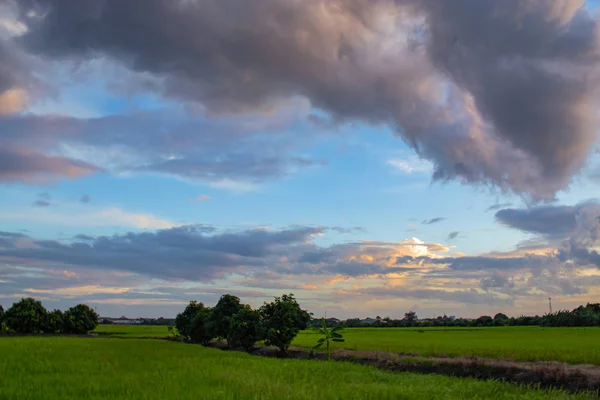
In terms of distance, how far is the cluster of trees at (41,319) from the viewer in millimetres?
97000

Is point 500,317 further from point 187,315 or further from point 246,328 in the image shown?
point 246,328

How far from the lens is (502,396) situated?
18.1m

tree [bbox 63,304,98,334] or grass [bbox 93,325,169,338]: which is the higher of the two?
tree [bbox 63,304,98,334]

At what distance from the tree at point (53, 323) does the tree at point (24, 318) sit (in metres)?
0.99

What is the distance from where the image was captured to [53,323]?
100438 mm

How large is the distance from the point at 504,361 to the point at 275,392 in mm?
21957

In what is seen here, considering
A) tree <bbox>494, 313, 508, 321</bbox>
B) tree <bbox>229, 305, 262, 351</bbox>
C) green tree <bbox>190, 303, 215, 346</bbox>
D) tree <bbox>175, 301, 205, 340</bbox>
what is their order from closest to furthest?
1. tree <bbox>229, 305, 262, 351</bbox>
2. green tree <bbox>190, 303, 215, 346</bbox>
3. tree <bbox>175, 301, 205, 340</bbox>
4. tree <bbox>494, 313, 508, 321</bbox>

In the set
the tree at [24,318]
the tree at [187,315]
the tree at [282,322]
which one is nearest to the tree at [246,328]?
the tree at [282,322]

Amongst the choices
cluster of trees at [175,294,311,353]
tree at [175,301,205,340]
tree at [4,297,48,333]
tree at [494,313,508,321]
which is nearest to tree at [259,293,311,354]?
cluster of trees at [175,294,311,353]

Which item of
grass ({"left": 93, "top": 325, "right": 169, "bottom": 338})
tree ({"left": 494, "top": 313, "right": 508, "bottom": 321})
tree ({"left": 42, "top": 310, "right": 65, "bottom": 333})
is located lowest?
grass ({"left": 93, "top": 325, "right": 169, "bottom": 338})

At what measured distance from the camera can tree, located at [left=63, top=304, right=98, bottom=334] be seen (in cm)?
10231

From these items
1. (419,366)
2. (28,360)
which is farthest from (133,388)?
(419,366)

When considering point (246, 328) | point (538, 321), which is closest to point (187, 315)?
point (246, 328)

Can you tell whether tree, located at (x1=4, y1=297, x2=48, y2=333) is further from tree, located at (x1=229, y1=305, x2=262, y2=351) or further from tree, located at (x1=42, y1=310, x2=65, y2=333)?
tree, located at (x1=229, y1=305, x2=262, y2=351)
